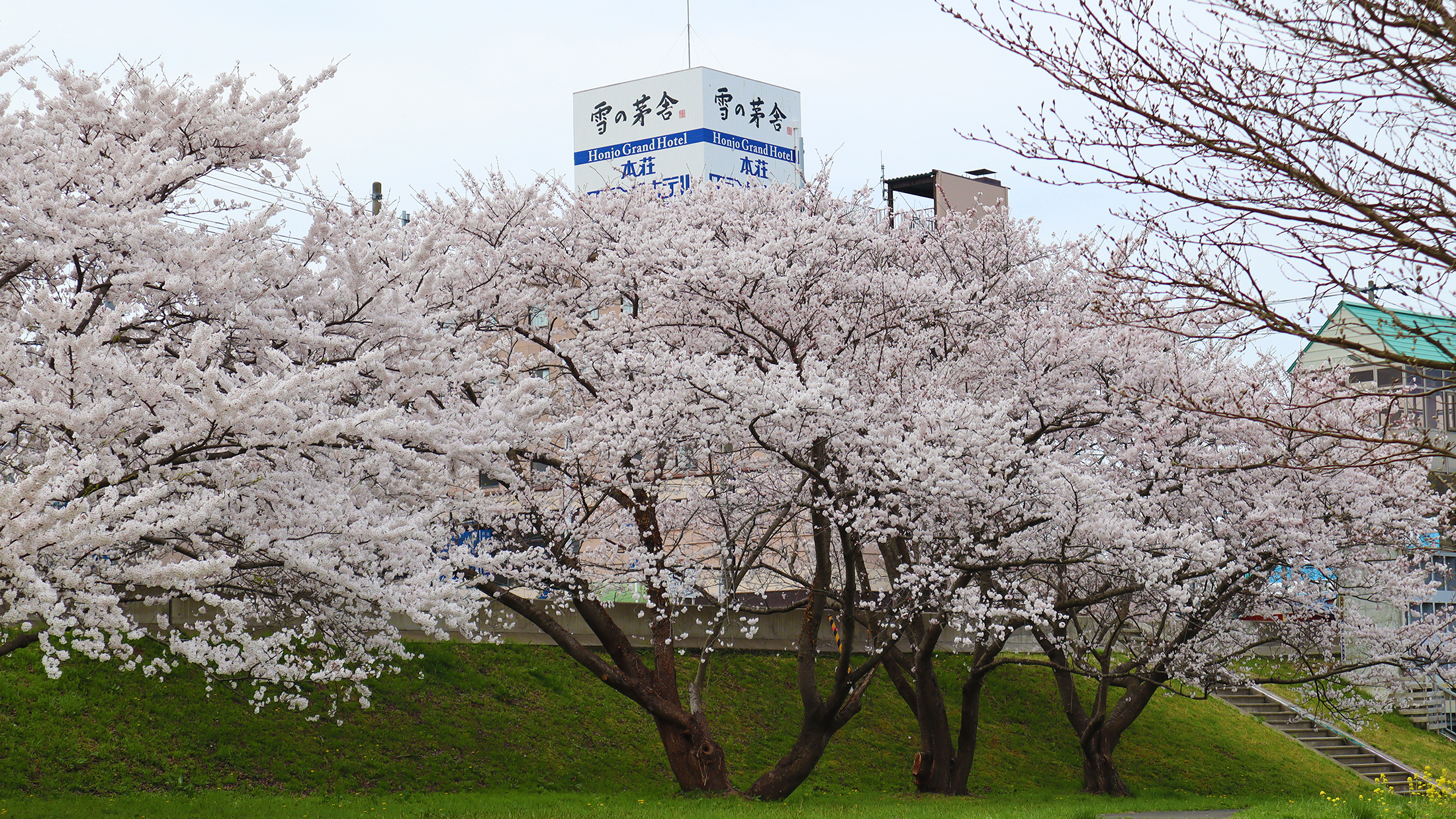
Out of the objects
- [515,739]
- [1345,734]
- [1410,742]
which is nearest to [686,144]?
[515,739]

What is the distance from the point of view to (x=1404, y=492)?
1667cm

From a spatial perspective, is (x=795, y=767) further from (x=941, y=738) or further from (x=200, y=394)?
(x=200, y=394)

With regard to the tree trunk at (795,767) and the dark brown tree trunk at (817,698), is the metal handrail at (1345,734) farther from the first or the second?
the tree trunk at (795,767)

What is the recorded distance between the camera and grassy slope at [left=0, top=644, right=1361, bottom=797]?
13.5 meters

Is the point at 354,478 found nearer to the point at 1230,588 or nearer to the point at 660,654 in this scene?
the point at 660,654

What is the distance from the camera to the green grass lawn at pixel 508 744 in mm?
13227

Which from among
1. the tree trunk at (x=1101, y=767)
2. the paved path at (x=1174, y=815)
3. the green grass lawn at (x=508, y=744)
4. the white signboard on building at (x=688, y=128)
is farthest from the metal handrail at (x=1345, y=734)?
the white signboard on building at (x=688, y=128)

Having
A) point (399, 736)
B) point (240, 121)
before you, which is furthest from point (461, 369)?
point (399, 736)

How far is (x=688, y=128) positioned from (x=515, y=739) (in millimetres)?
21355

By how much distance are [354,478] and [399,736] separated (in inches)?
279

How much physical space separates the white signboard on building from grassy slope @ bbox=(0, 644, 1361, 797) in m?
16.5

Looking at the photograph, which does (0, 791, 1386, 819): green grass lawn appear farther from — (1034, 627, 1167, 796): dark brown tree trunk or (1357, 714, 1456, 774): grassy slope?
(1357, 714, 1456, 774): grassy slope

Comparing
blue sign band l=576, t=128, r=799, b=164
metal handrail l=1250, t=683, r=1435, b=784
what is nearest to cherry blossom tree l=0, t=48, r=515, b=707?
metal handrail l=1250, t=683, r=1435, b=784

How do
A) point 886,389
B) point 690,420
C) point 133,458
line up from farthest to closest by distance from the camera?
point 886,389
point 690,420
point 133,458
